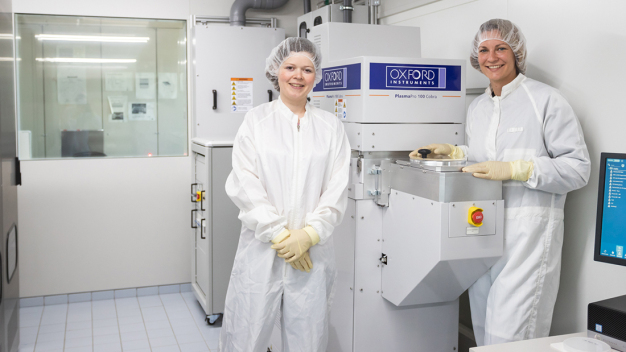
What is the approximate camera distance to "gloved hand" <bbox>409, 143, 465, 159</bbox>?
2164 millimetres

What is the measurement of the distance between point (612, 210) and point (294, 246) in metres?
0.97

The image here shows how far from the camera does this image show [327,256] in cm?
200

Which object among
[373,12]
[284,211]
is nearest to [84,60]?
[373,12]

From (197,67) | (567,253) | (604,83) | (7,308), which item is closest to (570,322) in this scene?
(567,253)

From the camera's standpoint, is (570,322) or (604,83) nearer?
(604,83)

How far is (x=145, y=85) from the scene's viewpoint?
3672 millimetres

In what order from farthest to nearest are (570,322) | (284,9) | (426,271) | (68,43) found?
1. (284,9)
2. (68,43)
3. (570,322)
4. (426,271)

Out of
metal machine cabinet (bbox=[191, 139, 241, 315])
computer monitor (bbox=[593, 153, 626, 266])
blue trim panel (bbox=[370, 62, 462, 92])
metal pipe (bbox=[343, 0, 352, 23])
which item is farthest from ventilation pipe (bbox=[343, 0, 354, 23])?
computer monitor (bbox=[593, 153, 626, 266])

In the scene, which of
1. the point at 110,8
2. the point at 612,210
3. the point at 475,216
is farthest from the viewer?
the point at 110,8

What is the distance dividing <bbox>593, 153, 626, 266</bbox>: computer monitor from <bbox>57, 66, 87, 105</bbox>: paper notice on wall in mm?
3157

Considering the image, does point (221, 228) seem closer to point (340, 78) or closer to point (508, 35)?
point (340, 78)

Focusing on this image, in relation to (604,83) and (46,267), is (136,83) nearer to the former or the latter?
(46,267)

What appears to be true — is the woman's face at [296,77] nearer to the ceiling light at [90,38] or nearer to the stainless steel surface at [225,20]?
the stainless steel surface at [225,20]

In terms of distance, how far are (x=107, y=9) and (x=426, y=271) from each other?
2.74 meters
